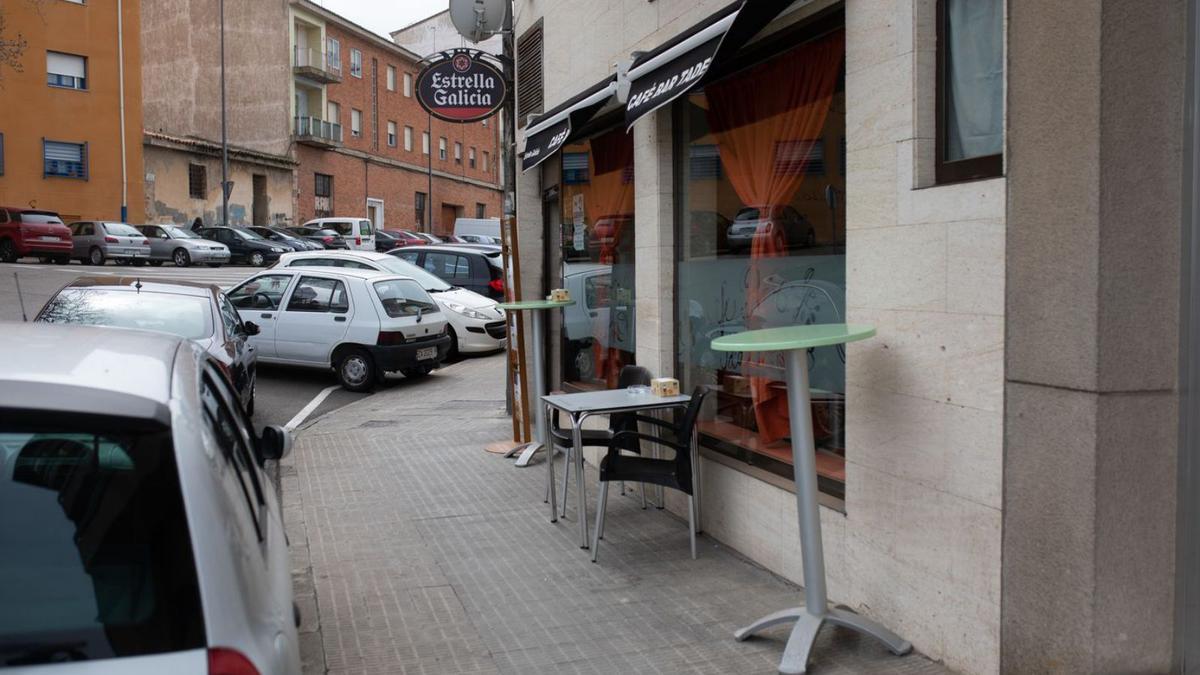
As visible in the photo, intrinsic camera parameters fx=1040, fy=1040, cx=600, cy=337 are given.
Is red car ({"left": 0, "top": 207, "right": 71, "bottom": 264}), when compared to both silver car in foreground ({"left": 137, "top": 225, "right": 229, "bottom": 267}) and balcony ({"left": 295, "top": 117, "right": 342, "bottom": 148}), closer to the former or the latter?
silver car in foreground ({"left": 137, "top": 225, "right": 229, "bottom": 267})

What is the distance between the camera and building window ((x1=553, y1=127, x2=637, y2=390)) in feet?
28.9

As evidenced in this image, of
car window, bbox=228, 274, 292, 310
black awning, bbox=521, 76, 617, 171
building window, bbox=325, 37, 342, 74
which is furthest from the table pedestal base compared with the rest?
building window, bbox=325, 37, 342, 74

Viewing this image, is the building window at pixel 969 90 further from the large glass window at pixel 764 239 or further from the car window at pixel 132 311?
the car window at pixel 132 311

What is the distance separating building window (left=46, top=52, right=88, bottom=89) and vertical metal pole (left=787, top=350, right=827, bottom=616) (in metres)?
41.2

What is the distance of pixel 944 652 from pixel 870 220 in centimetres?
196

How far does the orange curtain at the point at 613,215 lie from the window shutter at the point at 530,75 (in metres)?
1.44

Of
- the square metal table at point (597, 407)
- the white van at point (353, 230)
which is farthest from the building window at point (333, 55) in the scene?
the square metal table at point (597, 407)

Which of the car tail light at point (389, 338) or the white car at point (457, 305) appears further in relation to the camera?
the white car at point (457, 305)

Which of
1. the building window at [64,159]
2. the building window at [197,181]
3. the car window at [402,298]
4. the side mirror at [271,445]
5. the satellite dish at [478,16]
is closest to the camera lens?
the side mirror at [271,445]

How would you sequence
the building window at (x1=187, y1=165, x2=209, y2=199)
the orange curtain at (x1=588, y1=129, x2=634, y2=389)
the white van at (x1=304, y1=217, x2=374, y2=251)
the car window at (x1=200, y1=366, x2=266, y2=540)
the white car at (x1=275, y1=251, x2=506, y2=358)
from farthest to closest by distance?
the building window at (x1=187, y1=165, x2=209, y2=199) < the white van at (x1=304, y1=217, x2=374, y2=251) < the white car at (x1=275, y1=251, x2=506, y2=358) < the orange curtain at (x1=588, y1=129, x2=634, y2=389) < the car window at (x1=200, y1=366, x2=266, y2=540)

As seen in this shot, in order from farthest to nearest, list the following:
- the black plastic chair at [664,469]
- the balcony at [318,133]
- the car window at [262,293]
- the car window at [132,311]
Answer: the balcony at [318,133] → the car window at [262,293] → the car window at [132,311] → the black plastic chair at [664,469]

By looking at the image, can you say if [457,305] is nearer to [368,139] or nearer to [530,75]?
A: [530,75]

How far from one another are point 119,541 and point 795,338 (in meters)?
2.91

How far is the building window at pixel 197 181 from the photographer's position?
44312 mm
